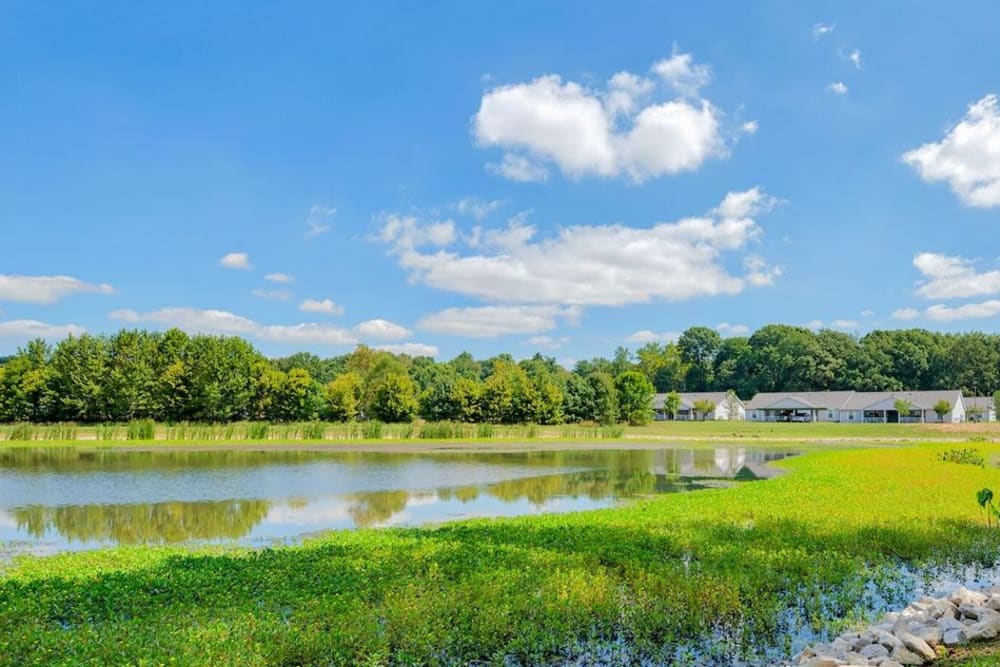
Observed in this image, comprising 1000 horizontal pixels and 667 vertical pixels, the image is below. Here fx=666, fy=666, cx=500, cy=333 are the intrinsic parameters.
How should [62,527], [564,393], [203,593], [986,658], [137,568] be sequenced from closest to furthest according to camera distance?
1. [986,658]
2. [203,593]
3. [137,568]
4. [62,527]
5. [564,393]

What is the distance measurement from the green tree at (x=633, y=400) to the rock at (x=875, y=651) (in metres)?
79.7

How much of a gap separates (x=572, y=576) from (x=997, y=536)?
1080 centimetres

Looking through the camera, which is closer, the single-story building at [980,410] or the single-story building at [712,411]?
the single-story building at [980,410]

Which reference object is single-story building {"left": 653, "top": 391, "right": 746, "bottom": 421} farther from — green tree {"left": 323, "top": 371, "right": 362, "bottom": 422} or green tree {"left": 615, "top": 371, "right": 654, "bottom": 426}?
green tree {"left": 323, "top": 371, "right": 362, "bottom": 422}

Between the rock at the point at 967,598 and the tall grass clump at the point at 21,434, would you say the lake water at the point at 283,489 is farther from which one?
the rock at the point at 967,598

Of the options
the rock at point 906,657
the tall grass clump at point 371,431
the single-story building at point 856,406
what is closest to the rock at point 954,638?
the rock at point 906,657

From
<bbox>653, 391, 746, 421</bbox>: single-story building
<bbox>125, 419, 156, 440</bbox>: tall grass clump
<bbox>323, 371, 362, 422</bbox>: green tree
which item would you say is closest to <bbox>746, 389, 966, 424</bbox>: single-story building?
<bbox>653, 391, 746, 421</bbox>: single-story building

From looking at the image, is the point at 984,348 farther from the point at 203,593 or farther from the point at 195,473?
the point at 203,593

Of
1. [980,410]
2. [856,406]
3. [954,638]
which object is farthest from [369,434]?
[980,410]

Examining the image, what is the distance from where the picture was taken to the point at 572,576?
11180 millimetres

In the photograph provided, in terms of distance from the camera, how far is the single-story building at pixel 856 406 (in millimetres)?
105938

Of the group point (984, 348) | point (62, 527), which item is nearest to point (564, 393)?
point (62, 527)

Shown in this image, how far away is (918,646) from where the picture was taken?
8.02 meters

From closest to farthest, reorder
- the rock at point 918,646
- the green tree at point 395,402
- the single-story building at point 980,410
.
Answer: the rock at point 918,646 → the green tree at point 395,402 → the single-story building at point 980,410
